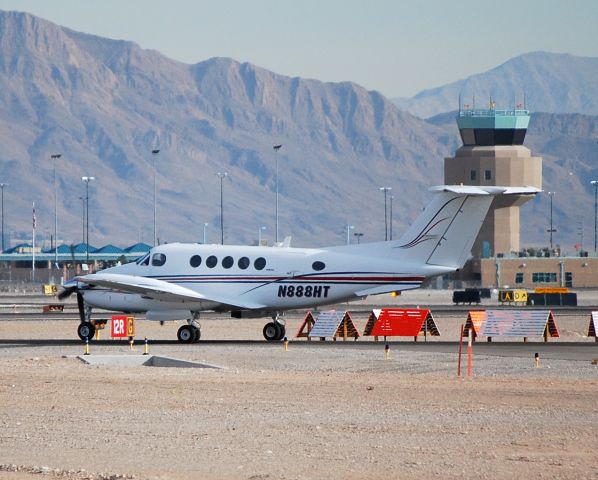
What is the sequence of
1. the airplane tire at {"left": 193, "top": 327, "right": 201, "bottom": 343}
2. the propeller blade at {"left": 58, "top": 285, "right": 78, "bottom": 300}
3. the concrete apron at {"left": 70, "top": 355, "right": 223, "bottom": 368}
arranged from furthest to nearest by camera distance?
the propeller blade at {"left": 58, "top": 285, "right": 78, "bottom": 300} < the airplane tire at {"left": 193, "top": 327, "right": 201, "bottom": 343} < the concrete apron at {"left": 70, "top": 355, "right": 223, "bottom": 368}

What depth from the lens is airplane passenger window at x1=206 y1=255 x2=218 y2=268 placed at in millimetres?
49375

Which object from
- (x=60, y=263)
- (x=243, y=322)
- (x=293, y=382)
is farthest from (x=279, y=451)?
(x=60, y=263)

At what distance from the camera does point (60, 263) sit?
187625mm

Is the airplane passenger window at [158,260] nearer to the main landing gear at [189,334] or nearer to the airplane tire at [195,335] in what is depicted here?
the main landing gear at [189,334]

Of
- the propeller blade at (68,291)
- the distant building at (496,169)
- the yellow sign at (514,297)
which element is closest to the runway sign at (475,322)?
the propeller blade at (68,291)

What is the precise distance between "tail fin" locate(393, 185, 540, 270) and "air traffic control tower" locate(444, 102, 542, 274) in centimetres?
10480

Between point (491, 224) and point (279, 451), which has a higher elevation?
point (491, 224)

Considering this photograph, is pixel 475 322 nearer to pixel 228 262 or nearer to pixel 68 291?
pixel 228 262

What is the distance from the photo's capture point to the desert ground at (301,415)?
2277cm

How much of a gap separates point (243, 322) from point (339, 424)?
36.6 m

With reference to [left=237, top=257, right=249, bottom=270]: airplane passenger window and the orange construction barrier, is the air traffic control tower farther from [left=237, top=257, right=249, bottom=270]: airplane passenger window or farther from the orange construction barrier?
[left=237, top=257, right=249, bottom=270]: airplane passenger window

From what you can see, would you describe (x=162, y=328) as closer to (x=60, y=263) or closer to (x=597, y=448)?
(x=597, y=448)

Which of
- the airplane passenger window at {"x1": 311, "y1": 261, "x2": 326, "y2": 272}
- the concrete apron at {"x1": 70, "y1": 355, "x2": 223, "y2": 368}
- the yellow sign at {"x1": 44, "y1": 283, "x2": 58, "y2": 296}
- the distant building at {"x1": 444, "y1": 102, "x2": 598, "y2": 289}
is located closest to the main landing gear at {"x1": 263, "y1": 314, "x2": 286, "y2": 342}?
the airplane passenger window at {"x1": 311, "y1": 261, "x2": 326, "y2": 272}

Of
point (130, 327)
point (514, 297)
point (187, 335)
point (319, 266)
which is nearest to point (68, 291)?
point (130, 327)
